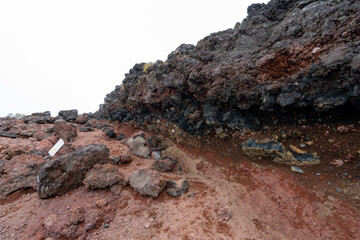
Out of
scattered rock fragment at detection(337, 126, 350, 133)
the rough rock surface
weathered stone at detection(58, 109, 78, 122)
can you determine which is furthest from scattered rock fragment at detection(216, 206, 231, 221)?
weathered stone at detection(58, 109, 78, 122)

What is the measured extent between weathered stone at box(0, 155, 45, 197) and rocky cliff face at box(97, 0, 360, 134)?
6.86 metres

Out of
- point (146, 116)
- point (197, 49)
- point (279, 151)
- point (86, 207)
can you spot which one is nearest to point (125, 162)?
point (86, 207)

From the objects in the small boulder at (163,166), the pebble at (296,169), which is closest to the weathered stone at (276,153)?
the pebble at (296,169)

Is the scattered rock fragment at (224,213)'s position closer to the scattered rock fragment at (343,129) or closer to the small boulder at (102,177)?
the small boulder at (102,177)

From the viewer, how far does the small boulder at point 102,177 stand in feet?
16.6

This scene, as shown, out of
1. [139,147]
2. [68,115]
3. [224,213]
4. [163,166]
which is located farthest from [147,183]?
[68,115]

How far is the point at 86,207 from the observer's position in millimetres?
4391

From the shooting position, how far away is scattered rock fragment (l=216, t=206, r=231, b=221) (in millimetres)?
4160

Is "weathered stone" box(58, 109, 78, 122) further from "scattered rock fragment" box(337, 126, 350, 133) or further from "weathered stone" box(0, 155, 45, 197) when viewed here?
"scattered rock fragment" box(337, 126, 350, 133)

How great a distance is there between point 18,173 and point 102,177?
3.76m

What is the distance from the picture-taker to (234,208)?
4605 mm

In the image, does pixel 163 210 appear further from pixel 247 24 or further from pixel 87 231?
pixel 247 24

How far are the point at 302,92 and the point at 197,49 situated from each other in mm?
5866

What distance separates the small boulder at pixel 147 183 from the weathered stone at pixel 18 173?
393 centimetres
